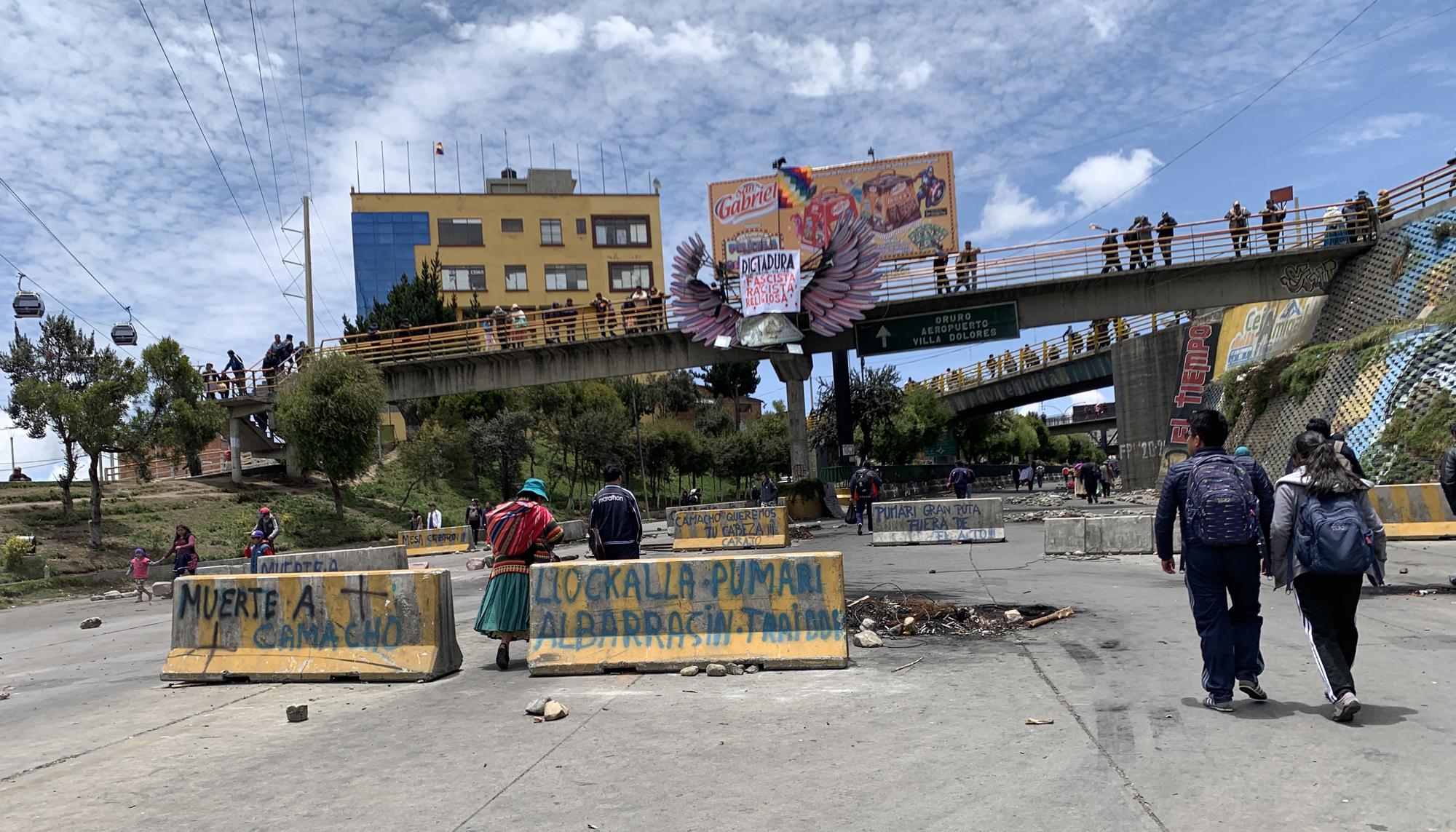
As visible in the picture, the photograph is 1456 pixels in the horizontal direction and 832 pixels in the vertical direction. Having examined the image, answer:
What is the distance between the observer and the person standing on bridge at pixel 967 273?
115ft

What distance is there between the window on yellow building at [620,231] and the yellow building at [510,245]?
6 centimetres

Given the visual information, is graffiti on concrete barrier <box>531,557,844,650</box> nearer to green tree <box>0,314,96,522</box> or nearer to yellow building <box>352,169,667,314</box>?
green tree <box>0,314,96,522</box>

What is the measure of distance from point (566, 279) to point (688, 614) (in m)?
71.0

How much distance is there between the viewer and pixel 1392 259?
29.2 m

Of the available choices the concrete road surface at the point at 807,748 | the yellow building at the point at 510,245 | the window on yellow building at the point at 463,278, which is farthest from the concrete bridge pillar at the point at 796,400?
the window on yellow building at the point at 463,278

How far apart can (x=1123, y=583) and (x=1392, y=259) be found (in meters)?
23.5

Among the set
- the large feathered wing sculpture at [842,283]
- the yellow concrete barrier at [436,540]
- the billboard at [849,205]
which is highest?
the billboard at [849,205]

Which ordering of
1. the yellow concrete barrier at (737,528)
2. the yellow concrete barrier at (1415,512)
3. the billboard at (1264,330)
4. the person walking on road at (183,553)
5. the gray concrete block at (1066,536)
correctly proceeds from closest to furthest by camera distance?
the yellow concrete barrier at (1415,512), the gray concrete block at (1066,536), the person walking on road at (183,553), the yellow concrete barrier at (737,528), the billboard at (1264,330)

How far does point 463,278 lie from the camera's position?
7450 cm

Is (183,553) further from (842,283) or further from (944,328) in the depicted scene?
(944,328)

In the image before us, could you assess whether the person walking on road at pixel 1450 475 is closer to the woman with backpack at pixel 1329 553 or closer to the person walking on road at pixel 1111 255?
the woman with backpack at pixel 1329 553

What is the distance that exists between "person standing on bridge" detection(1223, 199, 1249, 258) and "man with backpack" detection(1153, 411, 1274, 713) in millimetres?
30577


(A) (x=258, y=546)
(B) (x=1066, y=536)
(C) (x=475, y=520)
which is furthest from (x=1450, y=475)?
(C) (x=475, y=520)

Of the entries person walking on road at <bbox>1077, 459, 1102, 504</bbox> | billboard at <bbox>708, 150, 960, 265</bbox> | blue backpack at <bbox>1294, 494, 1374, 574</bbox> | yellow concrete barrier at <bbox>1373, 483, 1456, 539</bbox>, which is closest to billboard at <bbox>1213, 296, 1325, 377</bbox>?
person walking on road at <bbox>1077, 459, 1102, 504</bbox>
